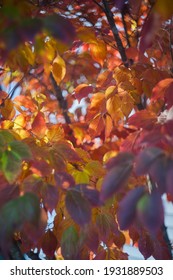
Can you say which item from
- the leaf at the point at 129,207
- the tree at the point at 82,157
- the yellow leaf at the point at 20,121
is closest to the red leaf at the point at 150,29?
the tree at the point at 82,157

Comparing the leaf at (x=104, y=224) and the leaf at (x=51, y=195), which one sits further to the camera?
the leaf at (x=104, y=224)

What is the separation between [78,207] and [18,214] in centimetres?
12

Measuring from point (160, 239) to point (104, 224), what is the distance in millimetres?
268

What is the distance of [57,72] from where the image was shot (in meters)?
1.07

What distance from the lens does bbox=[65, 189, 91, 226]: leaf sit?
617 mm

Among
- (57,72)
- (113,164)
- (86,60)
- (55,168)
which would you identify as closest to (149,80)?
(57,72)

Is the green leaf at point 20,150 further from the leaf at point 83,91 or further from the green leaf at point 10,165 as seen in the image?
the leaf at point 83,91

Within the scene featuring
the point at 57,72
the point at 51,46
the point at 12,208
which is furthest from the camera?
the point at 57,72

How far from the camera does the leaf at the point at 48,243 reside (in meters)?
0.97

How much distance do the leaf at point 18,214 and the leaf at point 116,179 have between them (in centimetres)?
11

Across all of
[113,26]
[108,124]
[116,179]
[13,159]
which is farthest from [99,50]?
[116,179]

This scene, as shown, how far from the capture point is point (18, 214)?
1.79 feet

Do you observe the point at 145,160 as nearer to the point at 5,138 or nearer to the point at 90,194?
the point at 90,194
